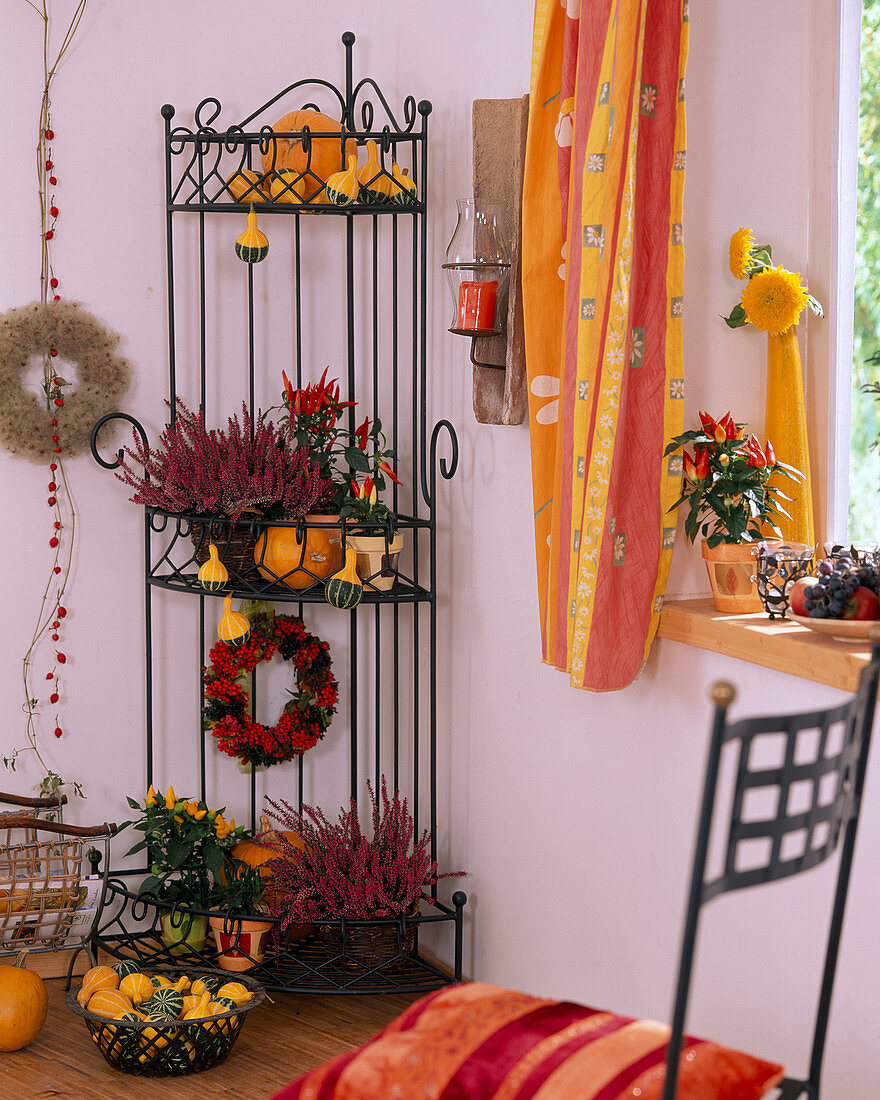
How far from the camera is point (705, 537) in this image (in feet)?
6.45

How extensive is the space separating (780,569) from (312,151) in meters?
1.39

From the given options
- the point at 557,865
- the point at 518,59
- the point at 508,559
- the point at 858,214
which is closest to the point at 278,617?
the point at 508,559

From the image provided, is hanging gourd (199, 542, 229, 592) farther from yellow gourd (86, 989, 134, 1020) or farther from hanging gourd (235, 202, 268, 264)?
yellow gourd (86, 989, 134, 1020)

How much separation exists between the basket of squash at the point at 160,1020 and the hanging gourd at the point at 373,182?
1.60 metres

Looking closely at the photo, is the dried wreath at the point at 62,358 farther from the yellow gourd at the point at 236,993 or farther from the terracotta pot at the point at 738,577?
the terracotta pot at the point at 738,577

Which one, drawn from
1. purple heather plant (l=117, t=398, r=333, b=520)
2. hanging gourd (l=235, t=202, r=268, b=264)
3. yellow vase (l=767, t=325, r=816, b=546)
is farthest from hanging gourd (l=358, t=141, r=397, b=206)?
yellow vase (l=767, t=325, r=816, b=546)

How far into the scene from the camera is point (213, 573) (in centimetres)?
240

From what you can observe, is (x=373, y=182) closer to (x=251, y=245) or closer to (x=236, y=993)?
(x=251, y=245)

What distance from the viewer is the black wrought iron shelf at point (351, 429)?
248 cm

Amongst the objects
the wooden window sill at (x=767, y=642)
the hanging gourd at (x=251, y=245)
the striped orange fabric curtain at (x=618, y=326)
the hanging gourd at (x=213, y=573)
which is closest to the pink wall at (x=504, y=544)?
the wooden window sill at (x=767, y=642)

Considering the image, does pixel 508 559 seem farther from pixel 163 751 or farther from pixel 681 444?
pixel 163 751

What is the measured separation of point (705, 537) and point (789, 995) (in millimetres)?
715

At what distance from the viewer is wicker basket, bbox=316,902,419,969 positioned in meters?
2.45

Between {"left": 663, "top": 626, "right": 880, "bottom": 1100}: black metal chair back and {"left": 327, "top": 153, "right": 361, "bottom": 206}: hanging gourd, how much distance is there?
64.8 inches
